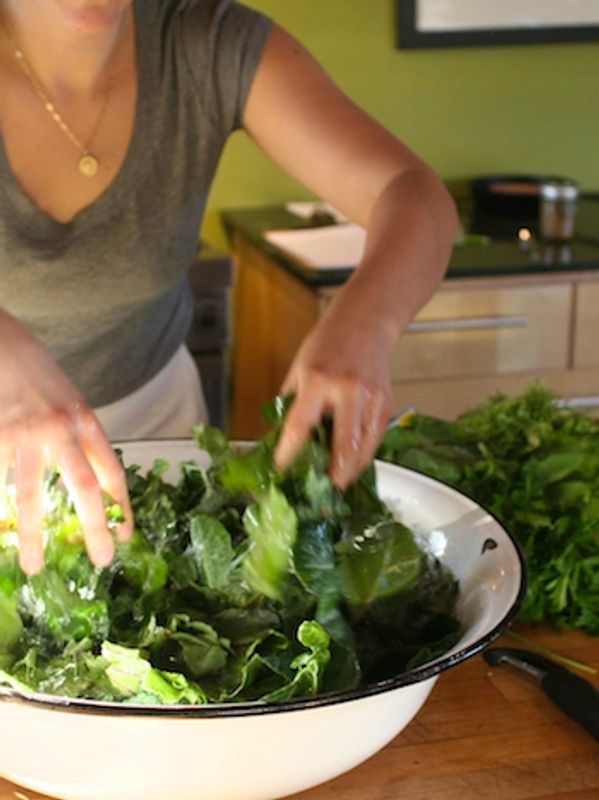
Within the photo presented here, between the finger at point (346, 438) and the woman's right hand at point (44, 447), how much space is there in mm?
161

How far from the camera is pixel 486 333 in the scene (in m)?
2.56

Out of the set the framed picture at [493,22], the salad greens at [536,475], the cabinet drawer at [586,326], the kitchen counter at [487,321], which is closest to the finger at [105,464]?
the salad greens at [536,475]

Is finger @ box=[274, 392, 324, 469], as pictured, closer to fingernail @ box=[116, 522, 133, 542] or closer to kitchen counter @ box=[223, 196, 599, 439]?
fingernail @ box=[116, 522, 133, 542]

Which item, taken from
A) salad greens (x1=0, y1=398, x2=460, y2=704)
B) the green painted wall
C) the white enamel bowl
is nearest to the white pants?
salad greens (x1=0, y1=398, x2=460, y2=704)

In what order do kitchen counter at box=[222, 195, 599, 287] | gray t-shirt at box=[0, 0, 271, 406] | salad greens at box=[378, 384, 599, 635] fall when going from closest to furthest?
salad greens at box=[378, 384, 599, 635], gray t-shirt at box=[0, 0, 271, 406], kitchen counter at box=[222, 195, 599, 287]

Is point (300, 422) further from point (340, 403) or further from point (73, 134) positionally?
point (73, 134)

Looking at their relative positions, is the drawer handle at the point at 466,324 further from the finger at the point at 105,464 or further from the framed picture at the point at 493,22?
the finger at the point at 105,464

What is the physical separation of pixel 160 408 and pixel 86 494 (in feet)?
2.48

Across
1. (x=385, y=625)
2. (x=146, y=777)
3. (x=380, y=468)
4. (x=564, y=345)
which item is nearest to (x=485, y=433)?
(x=380, y=468)

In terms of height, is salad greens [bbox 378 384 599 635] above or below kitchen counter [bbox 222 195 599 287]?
above

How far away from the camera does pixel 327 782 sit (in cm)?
83

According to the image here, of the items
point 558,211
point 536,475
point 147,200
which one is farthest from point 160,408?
point 558,211

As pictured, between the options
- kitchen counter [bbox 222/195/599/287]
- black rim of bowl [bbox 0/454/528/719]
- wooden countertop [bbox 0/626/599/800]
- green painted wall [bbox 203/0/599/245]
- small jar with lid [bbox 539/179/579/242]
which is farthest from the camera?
green painted wall [bbox 203/0/599/245]

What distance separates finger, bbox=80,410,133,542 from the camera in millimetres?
770
